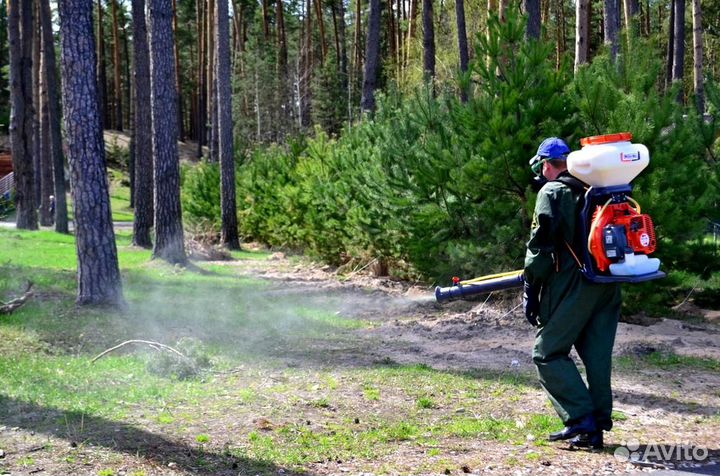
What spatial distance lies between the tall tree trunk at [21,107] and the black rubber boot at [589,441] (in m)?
26.9

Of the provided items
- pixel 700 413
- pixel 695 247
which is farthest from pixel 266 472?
pixel 695 247

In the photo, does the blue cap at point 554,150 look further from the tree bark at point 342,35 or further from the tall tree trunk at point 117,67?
the tall tree trunk at point 117,67

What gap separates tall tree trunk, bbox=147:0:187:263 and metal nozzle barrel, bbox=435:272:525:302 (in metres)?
12.4


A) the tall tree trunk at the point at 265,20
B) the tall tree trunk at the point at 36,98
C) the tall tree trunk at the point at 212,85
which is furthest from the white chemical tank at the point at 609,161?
the tall tree trunk at the point at 265,20

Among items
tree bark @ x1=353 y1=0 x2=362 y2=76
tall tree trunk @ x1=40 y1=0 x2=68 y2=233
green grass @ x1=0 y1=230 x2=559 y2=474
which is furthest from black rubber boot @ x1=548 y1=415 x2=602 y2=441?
tree bark @ x1=353 y1=0 x2=362 y2=76

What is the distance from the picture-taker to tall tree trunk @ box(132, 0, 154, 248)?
23.0 m

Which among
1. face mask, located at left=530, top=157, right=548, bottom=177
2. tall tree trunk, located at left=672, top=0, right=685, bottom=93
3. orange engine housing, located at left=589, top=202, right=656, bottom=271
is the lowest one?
orange engine housing, located at left=589, top=202, right=656, bottom=271

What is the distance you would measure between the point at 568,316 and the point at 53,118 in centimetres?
2698

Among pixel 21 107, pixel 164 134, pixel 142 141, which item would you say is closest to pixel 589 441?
pixel 164 134

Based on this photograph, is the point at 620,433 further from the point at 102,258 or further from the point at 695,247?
the point at 102,258

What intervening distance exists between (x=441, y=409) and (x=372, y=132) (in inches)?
372

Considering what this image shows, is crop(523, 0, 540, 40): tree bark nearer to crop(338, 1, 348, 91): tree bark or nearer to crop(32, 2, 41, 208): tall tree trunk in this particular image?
crop(32, 2, 41, 208): tall tree trunk

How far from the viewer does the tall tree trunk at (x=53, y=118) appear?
2781cm

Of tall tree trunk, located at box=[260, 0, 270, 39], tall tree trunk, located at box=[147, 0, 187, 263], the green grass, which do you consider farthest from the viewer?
tall tree trunk, located at box=[260, 0, 270, 39]
